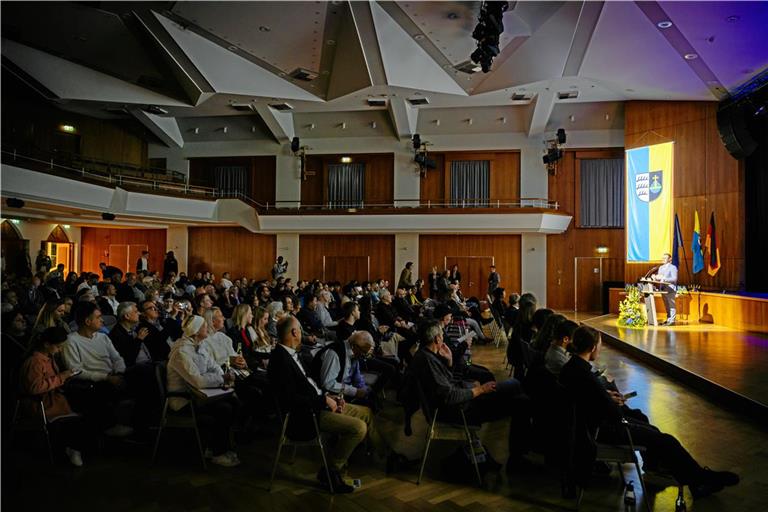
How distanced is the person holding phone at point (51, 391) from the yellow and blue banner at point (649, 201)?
12.7m

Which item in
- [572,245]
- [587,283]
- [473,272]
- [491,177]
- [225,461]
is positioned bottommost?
[225,461]

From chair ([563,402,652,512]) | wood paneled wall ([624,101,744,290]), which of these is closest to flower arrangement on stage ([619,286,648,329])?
wood paneled wall ([624,101,744,290])

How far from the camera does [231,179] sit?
1786cm

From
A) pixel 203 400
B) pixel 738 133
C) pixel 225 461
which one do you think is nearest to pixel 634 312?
pixel 738 133

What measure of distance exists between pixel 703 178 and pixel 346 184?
10.3 m

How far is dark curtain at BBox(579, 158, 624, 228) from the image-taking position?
1550 centimetres

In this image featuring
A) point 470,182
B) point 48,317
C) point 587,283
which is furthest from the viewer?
point 470,182

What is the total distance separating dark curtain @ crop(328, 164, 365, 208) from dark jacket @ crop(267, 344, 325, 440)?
1416cm

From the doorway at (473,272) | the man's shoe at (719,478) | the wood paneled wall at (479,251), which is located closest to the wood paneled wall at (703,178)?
the wood paneled wall at (479,251)

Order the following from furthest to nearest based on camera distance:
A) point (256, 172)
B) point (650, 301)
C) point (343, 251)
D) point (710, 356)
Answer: point (256, 172), point (343, 251), point (650, 301), point (710, 356)

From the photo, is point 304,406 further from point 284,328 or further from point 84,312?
point 84,312

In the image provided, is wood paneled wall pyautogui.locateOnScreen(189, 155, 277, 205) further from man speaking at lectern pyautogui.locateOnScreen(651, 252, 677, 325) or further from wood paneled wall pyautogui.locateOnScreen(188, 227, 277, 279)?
man speaking at lectern pyautogui.locateOnScreen(651, 252, 677, 325)

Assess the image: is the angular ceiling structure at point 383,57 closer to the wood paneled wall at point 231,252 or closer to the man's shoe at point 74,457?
the wood paneled wall at point 231,252

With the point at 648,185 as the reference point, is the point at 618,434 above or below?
below
